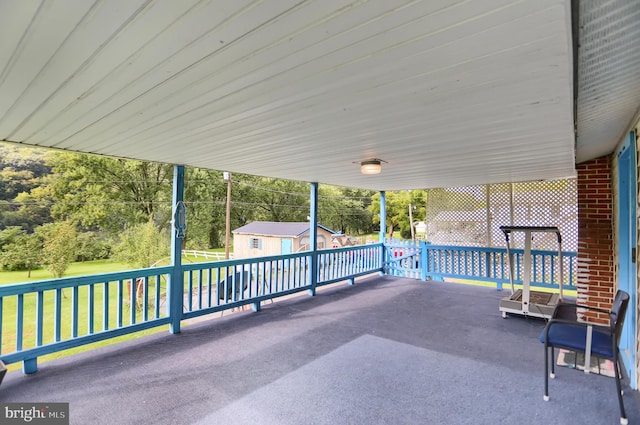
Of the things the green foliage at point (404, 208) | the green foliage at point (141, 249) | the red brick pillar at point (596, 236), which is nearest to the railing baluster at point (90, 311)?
the red brick pillar at point (596, 236)

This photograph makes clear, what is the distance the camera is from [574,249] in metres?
6.29

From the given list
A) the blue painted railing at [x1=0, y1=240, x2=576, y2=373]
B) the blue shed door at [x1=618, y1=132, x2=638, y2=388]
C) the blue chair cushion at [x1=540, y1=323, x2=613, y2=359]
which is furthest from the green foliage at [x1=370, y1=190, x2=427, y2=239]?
the blue chair cushion at [x1=540, y1=323, x2=613, y2=359]

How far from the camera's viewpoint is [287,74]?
1.69 m

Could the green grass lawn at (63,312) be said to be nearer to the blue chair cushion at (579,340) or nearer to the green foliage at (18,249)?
the green foliage at (18,249)

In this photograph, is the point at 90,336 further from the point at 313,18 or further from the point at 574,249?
the point at 574,249

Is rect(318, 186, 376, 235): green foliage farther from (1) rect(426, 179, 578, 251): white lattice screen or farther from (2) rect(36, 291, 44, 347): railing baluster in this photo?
(2) rect(36, 291, 44, 347): railing baluster

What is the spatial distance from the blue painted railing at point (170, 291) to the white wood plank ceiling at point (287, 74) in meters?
1.58

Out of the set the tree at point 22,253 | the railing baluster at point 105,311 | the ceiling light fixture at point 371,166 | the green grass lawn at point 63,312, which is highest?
the ceiling light fixture at point 371,166

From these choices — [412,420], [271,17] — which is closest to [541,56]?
[271,17]

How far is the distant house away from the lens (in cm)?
1510

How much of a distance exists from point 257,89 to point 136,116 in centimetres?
115

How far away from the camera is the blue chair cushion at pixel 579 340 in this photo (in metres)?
2.41

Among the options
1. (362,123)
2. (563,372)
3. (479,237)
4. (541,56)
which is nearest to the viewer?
(541,56)

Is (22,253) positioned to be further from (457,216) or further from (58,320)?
(457,216)
